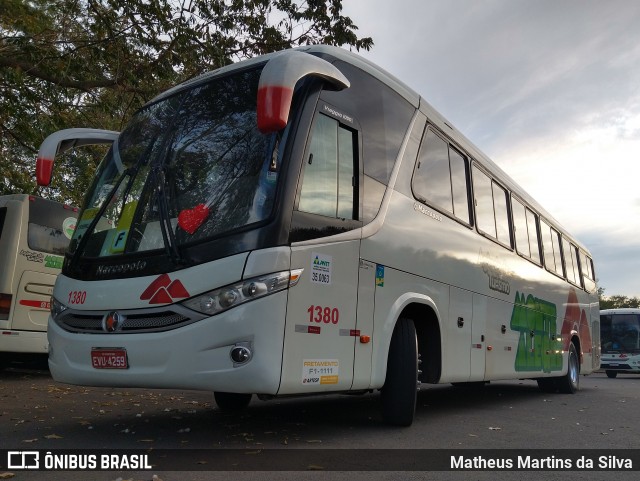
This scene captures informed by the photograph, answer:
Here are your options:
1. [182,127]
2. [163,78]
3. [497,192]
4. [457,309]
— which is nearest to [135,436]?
[182,127]

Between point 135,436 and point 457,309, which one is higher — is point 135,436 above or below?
below

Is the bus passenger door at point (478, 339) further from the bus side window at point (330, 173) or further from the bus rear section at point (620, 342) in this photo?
the bus rear section at point (620, 342)

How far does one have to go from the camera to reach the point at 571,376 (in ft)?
42.6

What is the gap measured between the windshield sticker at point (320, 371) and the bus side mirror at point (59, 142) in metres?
3.24

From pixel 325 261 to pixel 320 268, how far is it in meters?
0.09

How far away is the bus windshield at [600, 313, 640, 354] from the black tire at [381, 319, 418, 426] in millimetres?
23586

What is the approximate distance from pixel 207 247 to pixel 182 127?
1412mm

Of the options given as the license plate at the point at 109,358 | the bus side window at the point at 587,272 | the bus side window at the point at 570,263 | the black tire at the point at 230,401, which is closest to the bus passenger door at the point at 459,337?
the black tire at the point at 230,401

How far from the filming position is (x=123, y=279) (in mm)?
A: 4855

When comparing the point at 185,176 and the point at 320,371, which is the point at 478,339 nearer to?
the point at 320,371

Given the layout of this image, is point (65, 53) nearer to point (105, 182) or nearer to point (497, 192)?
point (105, 182)

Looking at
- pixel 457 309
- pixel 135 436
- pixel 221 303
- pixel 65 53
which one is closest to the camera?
pixel 221 303

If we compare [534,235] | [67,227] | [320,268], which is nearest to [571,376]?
[534,235]

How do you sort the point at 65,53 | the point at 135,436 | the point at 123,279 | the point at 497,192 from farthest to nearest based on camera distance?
1. the point at 65,53
2. the point at 497,192
3. the point at 135,436
4. the point at 123,279
